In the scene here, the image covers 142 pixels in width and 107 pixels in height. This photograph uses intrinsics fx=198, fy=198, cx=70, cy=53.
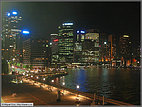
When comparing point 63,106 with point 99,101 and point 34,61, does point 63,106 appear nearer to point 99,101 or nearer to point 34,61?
point 99,101

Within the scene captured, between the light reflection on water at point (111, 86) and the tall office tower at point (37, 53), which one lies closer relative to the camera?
the light reflection on water at point (111, 86)

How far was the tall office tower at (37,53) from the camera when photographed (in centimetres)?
15962

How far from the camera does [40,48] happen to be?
169625mm

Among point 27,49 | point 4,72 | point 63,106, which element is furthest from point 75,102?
point 27,49

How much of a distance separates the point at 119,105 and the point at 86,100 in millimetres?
3339

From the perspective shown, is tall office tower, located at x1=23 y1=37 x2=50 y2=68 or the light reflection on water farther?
tall office tower, located at x1=23 y1=37 x2=50 y2=68

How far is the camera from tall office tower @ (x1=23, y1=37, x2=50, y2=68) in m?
160

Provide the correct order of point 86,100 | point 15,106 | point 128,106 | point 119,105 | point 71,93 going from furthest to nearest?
point 71,93 → point 86,100 → point 119,105 → point 128,106 → point 15,106

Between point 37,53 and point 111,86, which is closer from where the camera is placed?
point 111,86

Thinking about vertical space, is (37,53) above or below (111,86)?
above

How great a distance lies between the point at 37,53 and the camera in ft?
544

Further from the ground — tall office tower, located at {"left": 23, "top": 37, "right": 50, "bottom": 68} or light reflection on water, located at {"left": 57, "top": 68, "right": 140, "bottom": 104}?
tall office tower, located at {"left": 23, "top": 37, "right": 50, "bottom": 68}

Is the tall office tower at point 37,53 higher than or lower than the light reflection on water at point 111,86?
higher

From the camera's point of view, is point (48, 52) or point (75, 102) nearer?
point (75, 102)
